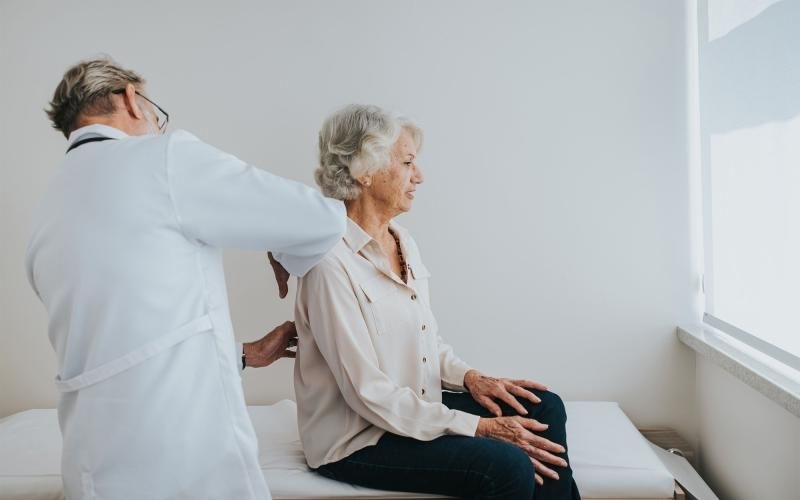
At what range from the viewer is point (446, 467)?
1.72 metres

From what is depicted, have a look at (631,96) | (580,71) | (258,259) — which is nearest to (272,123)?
(258,259)

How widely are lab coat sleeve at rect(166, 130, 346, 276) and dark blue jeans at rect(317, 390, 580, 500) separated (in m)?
0.67

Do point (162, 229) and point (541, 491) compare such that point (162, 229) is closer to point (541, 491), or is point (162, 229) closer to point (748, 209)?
point (541, 491)

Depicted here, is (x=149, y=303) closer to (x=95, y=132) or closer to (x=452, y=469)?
(x=95, y=132)

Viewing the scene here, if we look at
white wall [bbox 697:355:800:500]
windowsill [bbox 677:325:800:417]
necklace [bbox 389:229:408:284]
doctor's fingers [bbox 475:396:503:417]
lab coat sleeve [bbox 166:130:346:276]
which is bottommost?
white wall [bbox 697:355:800:500]

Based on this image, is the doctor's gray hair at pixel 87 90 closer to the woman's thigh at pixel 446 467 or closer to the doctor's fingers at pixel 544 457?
the woman's thigh at pixel 446 467

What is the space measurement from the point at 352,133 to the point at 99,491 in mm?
1109

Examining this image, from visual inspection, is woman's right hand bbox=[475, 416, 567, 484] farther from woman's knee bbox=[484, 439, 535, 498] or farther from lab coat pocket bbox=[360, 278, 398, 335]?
lab coat pocket bbox=[360, 278, 398, 335]

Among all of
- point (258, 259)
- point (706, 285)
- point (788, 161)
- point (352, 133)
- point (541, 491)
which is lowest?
point (541, 491)

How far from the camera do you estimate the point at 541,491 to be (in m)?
1.75

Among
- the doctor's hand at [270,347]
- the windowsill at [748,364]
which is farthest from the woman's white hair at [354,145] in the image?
the windowsill at [748,364]

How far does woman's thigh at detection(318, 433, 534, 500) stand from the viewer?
1.67m

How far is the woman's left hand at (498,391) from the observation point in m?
1.98

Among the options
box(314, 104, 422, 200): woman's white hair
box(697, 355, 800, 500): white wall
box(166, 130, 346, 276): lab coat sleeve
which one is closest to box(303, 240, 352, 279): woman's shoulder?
box(314, 104, 422, 200): woman's white hair
